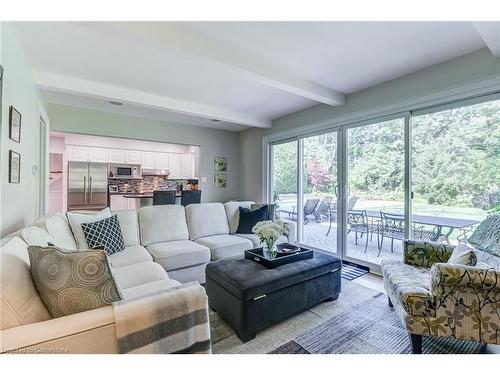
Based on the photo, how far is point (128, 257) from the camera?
2.38 metres

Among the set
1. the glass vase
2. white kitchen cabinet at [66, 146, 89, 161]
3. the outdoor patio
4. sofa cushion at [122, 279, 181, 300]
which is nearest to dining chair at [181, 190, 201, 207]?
the outdoor patio

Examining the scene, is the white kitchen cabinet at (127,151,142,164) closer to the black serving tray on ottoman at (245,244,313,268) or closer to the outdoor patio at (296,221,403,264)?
the outdoor patio at (296,221,403,264)

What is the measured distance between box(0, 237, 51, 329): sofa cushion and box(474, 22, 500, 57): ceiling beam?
3.15m

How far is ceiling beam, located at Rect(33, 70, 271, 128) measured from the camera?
9.53ft

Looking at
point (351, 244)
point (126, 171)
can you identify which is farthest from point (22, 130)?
point (126, 171)

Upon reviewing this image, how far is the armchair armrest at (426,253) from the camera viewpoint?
217cm

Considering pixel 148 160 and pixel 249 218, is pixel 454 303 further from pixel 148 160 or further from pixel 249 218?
pixel 148 160

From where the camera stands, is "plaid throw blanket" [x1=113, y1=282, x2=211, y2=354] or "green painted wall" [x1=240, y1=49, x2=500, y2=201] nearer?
"plaid throw blanket" [x1=113, y1=282, x2=211, y2=354]

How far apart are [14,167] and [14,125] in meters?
0.35
